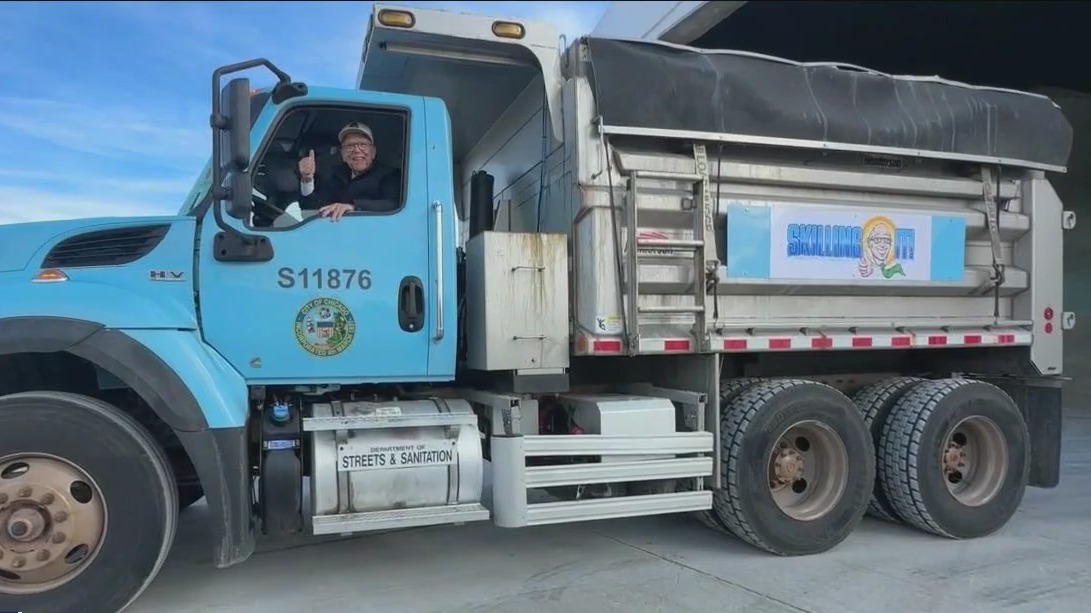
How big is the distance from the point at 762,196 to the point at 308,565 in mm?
3562

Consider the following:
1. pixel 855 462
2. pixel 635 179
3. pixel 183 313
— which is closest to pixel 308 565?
pixel 183 313

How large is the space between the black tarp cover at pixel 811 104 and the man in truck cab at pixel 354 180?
1.27 m

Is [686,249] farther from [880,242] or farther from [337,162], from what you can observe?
[337,162]

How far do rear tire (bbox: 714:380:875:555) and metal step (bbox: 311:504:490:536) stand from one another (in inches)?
62.6

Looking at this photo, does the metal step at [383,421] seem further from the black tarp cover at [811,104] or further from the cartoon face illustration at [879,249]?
the cartoon face illustration at [879,249]

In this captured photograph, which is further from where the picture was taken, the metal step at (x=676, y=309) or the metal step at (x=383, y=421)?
the metal step at (x=676, y=309)

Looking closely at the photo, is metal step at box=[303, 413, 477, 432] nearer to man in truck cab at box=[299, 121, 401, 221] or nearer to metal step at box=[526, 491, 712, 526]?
metal step at box=[526, 491, 712, 526]

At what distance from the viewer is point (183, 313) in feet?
12.8

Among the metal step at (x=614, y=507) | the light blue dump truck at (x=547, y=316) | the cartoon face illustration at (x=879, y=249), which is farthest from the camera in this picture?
the cartoon face illustration at (x=879, y=249)

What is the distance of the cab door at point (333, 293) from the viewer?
158 inches

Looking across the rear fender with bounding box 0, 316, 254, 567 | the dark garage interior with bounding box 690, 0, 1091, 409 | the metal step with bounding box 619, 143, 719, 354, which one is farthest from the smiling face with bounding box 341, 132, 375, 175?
the dark garage interior with bounding box 690, 0, 1091, 409

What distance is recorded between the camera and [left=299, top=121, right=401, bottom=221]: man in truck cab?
4.28 meters

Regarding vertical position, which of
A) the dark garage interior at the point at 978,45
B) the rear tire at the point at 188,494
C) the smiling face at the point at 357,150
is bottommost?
the rear tire at the point at 188,494

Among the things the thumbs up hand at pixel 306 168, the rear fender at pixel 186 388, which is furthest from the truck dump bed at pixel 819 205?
the rear fender at pixel 186 388
